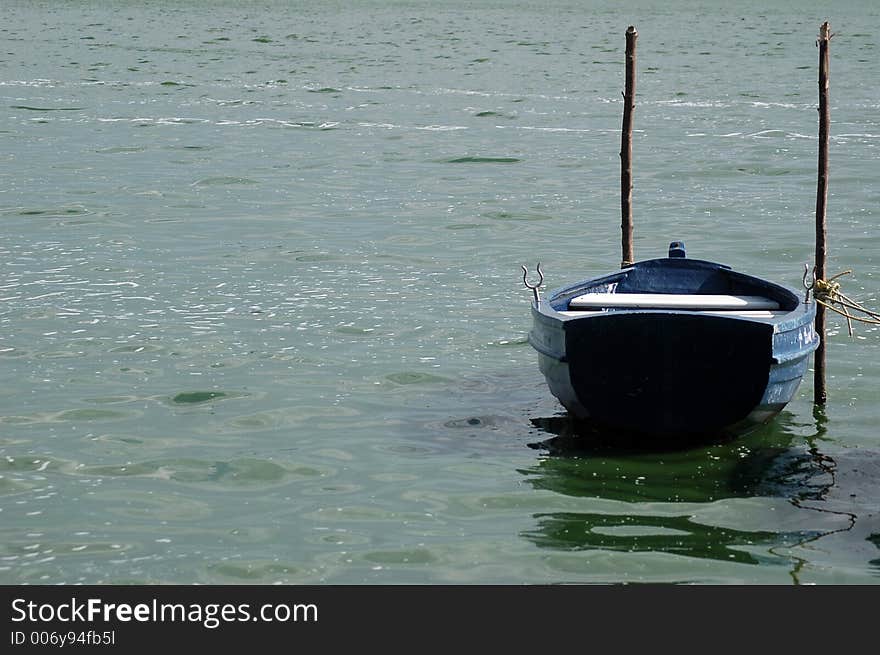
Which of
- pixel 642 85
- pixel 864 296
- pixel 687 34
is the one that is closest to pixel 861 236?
pixel 864 296

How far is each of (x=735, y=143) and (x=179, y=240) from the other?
16539 millimetres

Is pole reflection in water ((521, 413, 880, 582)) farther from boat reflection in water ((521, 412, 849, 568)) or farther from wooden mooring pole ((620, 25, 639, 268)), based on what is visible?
wooden mooring pole ((620, 25, 639, 268))

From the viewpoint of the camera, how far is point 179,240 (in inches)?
860

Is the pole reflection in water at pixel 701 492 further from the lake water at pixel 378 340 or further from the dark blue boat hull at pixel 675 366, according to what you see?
the dark blue boat hull at pixel 675 366

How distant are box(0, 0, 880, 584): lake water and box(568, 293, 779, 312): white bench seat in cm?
108

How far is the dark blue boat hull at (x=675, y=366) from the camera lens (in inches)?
477

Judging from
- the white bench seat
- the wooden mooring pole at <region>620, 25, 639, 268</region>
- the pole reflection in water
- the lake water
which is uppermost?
the wooden mooring pole at <region>620, 25, 639, 268</region>

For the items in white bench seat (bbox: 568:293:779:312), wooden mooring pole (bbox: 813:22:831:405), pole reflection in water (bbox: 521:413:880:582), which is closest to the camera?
pole reflection in water (bbox: 521:413:880:582)

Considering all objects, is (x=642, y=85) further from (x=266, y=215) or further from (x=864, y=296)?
(x=864, y=296)

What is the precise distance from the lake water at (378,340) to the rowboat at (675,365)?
339mm

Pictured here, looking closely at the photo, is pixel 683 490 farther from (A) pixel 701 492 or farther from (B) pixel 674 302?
(B) pixel 674 302

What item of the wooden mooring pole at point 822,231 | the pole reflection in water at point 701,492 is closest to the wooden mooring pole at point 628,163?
the wooden mooring pole at point 822,231

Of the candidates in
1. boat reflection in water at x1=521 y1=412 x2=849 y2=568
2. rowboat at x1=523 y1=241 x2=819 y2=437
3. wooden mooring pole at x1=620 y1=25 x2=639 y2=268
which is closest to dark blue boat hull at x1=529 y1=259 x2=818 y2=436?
rowboat at x1=523 y1=241 x2=819 y2=437

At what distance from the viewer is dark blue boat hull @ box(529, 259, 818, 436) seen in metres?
12.1
